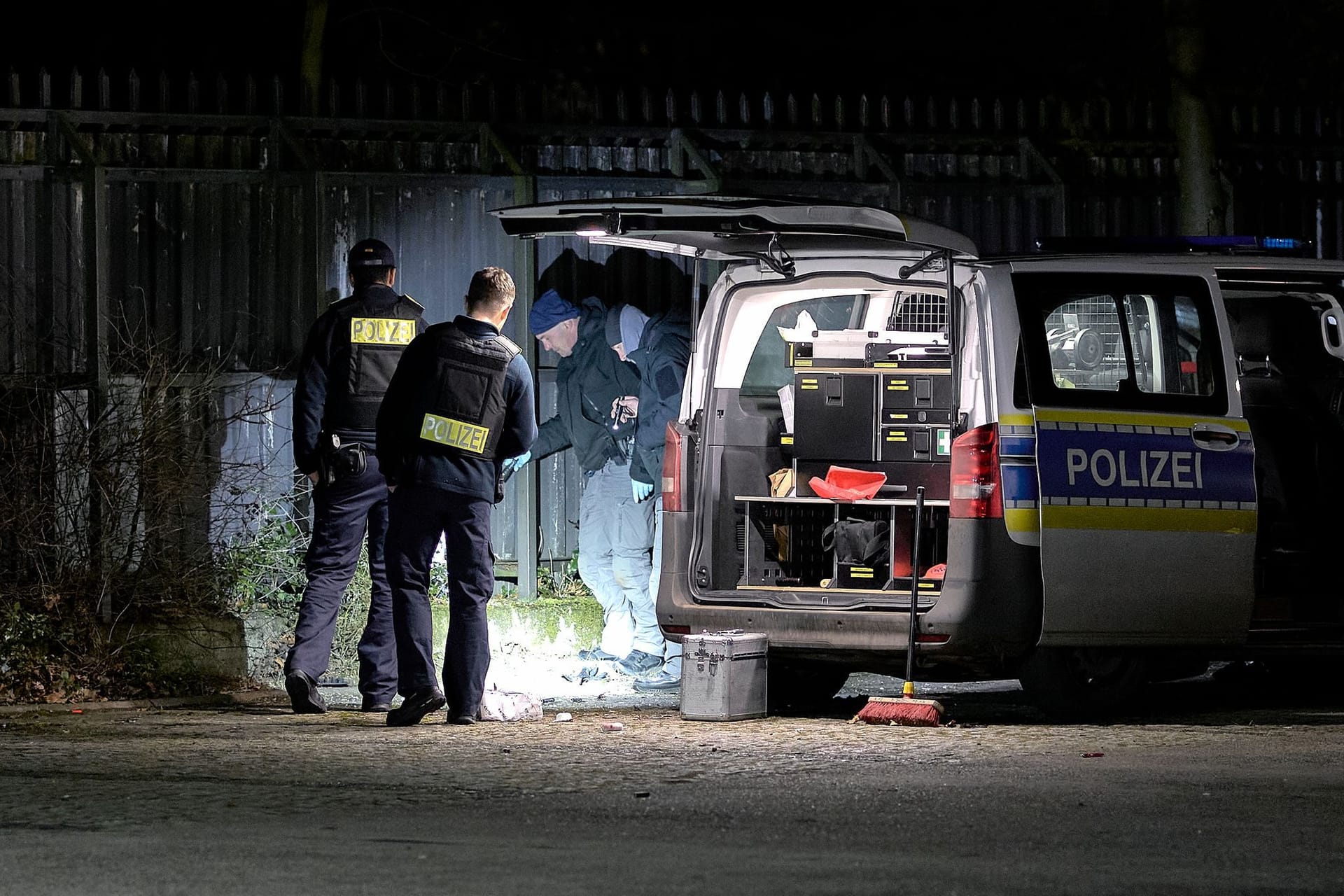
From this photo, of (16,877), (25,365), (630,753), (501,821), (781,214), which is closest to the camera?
(16,877)

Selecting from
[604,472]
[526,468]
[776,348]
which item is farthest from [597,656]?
[776,348]

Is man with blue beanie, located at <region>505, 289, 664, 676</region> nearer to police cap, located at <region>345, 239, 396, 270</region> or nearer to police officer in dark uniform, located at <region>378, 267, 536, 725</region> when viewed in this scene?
police cap, located at <region>345, 239, 396, 270</region>

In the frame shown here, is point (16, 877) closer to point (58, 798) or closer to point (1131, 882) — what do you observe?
point (58, 798)

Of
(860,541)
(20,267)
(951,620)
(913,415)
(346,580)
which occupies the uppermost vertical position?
(20,267)

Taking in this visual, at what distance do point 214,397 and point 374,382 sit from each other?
252cm

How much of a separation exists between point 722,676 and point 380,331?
2.08 m

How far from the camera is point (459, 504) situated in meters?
8.21

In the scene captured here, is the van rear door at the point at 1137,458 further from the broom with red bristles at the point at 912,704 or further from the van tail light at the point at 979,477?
the broom with red bristles at the point at 912,704

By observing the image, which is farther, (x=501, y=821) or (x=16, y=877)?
(x=501, y=821)

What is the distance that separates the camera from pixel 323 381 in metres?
8.78

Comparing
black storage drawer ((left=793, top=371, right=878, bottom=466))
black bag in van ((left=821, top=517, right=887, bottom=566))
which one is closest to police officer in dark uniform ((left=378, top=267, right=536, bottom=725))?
black storage drawer ((left=793, top=371, right=878, bottom=466))

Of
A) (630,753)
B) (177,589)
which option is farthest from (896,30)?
(630,753)

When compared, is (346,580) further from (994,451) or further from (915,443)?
(994,451)

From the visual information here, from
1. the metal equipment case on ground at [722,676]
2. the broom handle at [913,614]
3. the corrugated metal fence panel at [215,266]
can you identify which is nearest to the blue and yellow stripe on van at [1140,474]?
the broom handle at [913,614]
